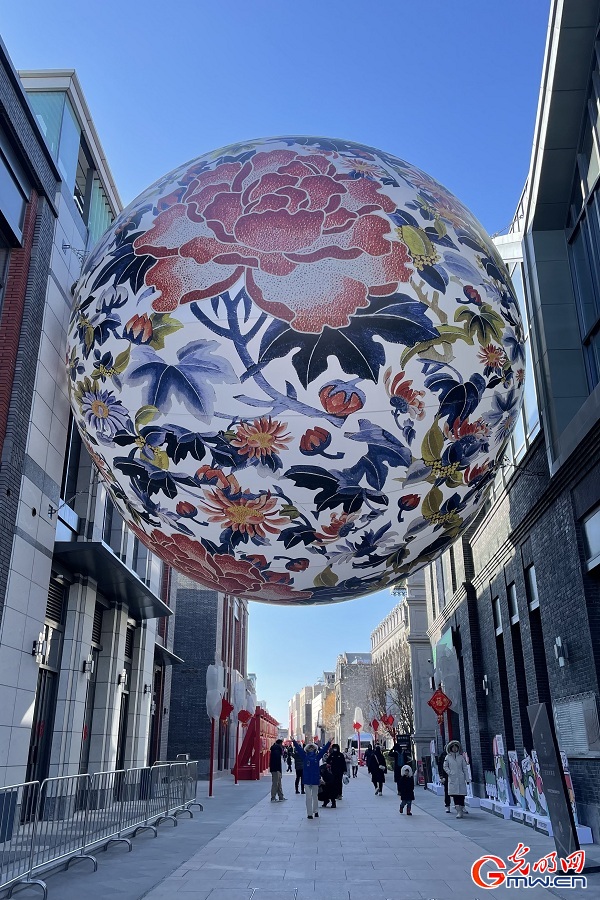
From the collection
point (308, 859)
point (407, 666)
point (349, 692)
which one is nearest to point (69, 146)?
point (308, 859)

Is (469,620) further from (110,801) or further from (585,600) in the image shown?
(110,801)

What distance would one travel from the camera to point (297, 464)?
2441 millimetres

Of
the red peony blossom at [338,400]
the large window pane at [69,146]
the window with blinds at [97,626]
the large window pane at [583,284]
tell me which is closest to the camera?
the red peony blossom at [338,400]

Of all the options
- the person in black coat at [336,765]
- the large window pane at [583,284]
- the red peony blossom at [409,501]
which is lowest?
the person in black coat at [336,765]

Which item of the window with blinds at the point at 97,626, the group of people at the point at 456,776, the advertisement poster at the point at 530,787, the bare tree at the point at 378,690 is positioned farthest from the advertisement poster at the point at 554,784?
the bare tree at the point at 378,690

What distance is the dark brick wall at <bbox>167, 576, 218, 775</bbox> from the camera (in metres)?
34.4

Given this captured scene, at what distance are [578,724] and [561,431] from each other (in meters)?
4.87

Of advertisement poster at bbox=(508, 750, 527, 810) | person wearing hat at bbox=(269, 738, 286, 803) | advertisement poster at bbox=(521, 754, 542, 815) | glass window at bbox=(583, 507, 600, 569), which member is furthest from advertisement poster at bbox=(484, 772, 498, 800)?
glass window at bbox=(583, 507, 600, 569)

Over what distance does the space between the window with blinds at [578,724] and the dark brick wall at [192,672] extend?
25.1 meters

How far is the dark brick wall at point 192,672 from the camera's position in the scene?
34.4 metres

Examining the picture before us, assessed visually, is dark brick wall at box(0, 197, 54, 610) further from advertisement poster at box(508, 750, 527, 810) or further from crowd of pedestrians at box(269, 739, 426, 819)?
advertisement poster at box(508, 750, 527, 810)

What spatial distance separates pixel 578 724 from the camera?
38.3 ft

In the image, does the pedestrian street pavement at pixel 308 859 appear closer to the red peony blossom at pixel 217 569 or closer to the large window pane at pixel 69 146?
the red peony blossom at pixel 217 569

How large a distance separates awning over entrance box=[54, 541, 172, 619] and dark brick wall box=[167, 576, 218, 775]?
594 inches
